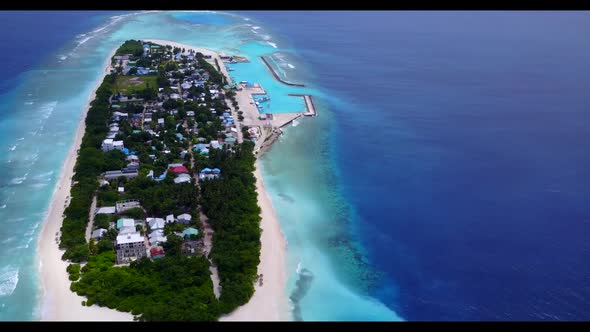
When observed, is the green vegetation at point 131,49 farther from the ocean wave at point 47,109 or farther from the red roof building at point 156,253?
the red roof building at point 156,253

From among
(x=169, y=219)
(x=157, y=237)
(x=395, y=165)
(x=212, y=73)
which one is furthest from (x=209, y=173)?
(x=212, y=73)

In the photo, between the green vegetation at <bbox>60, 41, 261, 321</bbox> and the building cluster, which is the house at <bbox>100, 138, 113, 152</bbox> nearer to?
the building cluster

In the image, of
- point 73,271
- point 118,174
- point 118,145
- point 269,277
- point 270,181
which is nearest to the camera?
point 73,271

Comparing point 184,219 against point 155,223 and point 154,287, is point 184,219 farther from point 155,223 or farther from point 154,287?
point 154,287

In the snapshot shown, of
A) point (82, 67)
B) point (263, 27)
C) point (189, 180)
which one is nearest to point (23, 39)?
point (82, 67)

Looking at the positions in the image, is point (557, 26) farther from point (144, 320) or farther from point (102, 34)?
point (144, 320)

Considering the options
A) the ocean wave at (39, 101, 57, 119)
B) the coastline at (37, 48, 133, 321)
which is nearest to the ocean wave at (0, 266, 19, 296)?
the coastline at (37, 48, 133, 321)

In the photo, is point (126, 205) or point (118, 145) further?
point (118, 145)
